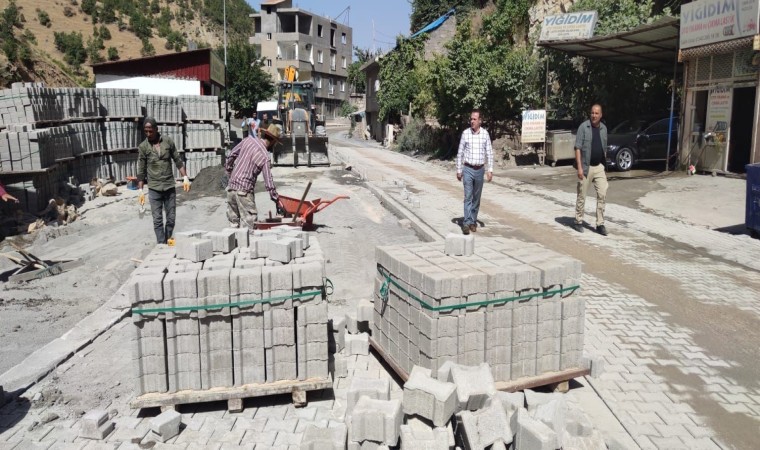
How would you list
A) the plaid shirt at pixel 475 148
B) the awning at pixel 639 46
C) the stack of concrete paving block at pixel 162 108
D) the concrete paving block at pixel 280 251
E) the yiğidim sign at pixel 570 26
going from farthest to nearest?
the yiğidim sign at pixel 570 26, the stack of concrete paving block at pixel 162 108, the awning at pixel 639 46, the plaid shirt at pixel 475 148, the concrete paving block at pixel 280 251

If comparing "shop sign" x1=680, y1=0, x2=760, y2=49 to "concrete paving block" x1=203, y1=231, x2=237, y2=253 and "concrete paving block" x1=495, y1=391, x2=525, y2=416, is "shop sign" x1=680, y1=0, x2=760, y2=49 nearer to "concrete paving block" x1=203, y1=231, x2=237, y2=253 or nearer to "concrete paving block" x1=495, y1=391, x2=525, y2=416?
"concrete paving block" x1=495, y1=391, x2=525, y2=416

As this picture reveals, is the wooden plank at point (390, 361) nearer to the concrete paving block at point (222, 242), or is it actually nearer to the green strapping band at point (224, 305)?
the green strapping band at point (224, 305)

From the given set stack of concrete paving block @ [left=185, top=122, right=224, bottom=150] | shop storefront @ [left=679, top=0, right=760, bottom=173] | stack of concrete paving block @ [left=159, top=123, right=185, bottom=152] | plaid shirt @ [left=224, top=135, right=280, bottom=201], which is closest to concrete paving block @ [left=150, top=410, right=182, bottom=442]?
plaid shirt @ [left=224, top=135, right=280, bottom=201]

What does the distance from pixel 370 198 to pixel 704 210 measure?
7349 millimetres

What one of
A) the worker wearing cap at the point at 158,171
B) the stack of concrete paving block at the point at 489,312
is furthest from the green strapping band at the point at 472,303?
the worker wearing cap at the point at 158,171

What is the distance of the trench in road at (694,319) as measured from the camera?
431 centimetres

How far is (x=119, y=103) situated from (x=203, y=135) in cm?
284

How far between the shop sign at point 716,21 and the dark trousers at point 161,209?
14.0 meters

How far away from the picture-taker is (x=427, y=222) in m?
11.4

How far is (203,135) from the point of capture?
1966 cm

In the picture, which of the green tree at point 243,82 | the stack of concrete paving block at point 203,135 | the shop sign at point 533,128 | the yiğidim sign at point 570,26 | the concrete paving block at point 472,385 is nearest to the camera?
the concrete paving block at point 472,385

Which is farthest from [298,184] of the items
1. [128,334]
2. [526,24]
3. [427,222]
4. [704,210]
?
[526,24]

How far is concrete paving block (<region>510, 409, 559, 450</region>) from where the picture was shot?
340 centimetres

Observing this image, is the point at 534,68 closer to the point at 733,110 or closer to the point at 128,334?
the point at 733,110
